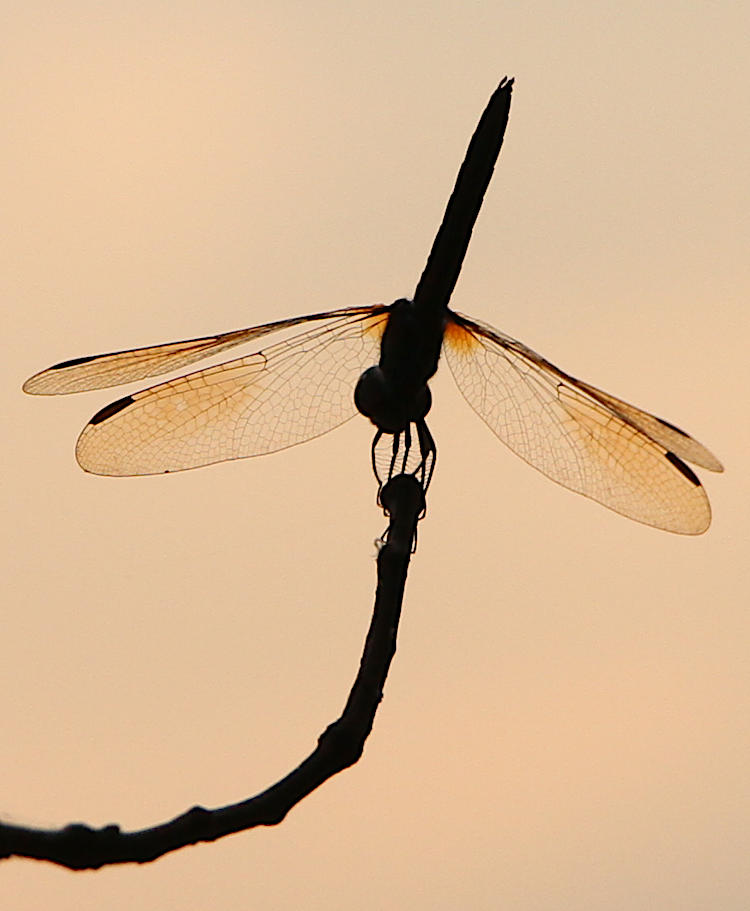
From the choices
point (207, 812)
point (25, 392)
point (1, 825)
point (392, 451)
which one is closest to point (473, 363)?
point (392, 451)

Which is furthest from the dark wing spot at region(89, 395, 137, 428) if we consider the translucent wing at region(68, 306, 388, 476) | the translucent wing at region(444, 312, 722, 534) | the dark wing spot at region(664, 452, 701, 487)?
the dark wing spot at region(664, 452, 701, 487)

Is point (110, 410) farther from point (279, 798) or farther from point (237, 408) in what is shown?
point (279, 798)

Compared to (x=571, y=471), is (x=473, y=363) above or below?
above

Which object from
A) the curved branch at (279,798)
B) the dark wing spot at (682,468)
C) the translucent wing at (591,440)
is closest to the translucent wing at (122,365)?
the translucent wing at (591,440)

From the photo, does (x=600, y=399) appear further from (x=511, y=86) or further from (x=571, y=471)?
(x=511, y=86)

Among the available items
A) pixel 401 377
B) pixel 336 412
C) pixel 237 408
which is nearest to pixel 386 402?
pixel 401 377

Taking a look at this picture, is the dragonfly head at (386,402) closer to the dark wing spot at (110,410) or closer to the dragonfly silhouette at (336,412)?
the dragonfly silhouette at (336,412)

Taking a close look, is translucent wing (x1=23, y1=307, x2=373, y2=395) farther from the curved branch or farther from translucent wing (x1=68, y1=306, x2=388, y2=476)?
the curved branch
